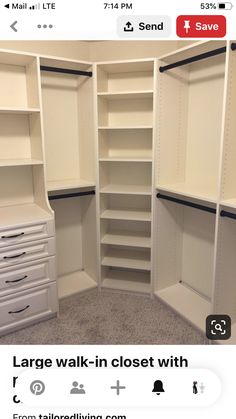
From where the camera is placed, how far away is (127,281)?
2842mm

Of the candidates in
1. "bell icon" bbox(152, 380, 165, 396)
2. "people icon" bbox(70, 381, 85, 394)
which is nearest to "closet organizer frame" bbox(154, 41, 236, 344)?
"bell icon" bbox(152, 380, 165, 396)

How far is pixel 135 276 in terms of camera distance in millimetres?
2924

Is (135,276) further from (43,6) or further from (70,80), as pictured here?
(43,6)

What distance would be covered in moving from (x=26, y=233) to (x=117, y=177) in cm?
110

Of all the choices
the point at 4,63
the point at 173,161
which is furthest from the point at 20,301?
the point at 4,63

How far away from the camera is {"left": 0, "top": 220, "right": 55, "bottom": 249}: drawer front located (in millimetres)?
2004

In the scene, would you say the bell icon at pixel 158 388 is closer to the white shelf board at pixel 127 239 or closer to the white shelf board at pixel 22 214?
the white shelf board at pixel 22 214

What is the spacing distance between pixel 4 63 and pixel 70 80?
0.60 m

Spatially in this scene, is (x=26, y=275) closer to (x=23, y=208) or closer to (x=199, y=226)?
(x=23, y=208)

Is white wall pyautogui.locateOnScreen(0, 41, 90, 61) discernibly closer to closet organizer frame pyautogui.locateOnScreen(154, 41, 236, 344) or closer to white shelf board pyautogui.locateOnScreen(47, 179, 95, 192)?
closet organizer frame pyautogui.locateOnScreen(154, 41, 236, 344)

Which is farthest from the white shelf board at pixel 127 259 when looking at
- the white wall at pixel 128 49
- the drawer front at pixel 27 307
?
the white wall at pixel 128 49

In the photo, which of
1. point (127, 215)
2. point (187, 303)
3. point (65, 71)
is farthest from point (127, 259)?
point (65, 71)

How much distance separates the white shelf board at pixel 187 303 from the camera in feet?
7.41

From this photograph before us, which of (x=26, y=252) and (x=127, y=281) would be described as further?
(x=127, y=281)
